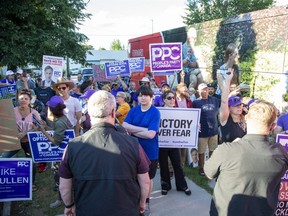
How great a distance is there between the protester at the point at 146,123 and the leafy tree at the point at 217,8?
39802 mm

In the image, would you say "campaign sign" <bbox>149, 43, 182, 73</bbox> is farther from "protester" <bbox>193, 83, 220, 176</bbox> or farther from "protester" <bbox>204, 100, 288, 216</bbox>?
"protester" <bbox>204, 100, 288, 216</bbox>

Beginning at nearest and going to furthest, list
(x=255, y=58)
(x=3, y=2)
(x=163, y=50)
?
(x=163, y=50), (x=255, y=58), (x=3, y=2)

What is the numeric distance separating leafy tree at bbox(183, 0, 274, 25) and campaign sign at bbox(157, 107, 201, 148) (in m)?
38.7

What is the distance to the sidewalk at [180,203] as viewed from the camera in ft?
15.1

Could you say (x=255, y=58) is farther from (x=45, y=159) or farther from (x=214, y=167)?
(x=214, y=167)

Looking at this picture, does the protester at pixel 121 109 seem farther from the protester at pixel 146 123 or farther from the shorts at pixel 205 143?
Result: the shorts at pixel 205 143

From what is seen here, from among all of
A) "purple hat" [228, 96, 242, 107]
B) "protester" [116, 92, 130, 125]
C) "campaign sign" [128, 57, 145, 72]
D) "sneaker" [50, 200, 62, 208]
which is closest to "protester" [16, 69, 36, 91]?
"protester" [116, 92, 130, 125]

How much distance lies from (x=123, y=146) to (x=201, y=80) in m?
10.5

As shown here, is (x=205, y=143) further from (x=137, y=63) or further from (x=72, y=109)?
(x=137, y=63)

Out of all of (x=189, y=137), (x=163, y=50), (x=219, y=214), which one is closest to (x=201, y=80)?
(x=163, y=50)

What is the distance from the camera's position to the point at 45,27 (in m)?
17.9

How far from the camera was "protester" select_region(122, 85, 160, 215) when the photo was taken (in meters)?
4.21

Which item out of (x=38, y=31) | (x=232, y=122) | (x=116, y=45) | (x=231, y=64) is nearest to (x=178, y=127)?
(x=232, y=122)

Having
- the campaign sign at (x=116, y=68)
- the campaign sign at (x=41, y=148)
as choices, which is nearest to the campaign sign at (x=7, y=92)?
the campaign sign at (x=116, y=68)
